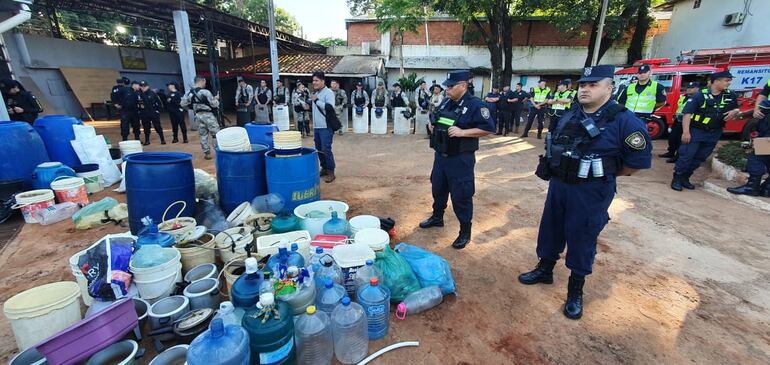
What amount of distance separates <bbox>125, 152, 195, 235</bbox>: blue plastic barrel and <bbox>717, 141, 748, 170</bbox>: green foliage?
334 inches

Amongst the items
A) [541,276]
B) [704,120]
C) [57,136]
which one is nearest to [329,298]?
[541,276]

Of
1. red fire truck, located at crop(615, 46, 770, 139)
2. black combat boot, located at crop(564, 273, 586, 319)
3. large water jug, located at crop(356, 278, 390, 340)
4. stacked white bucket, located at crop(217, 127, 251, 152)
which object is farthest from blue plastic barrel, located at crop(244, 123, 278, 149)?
red fire truck, located at crop(615, 46, 770, 139)

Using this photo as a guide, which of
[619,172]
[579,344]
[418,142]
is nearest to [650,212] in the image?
[619,172]

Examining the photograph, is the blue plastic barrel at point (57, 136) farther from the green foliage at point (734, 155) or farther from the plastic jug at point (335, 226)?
the green foliage at point (734, 155)

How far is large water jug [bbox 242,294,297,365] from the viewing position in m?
1.80

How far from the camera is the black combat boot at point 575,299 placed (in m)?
2.50

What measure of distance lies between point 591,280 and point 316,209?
278 centimetres

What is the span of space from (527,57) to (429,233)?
18359 mm

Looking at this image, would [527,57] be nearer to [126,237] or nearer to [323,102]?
[323,102]

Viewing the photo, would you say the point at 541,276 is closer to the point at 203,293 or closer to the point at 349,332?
the point at 349,332

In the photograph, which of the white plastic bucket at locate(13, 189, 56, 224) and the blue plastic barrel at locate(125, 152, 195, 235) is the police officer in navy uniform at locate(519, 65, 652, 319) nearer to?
the blue plastic barrel at locate(125, 152, 195, 235)

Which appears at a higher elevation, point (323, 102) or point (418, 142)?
point (323, 102)

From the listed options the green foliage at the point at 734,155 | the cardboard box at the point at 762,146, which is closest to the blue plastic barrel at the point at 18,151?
the cardboard box at the point at 762,146

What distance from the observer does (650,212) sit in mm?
4555
